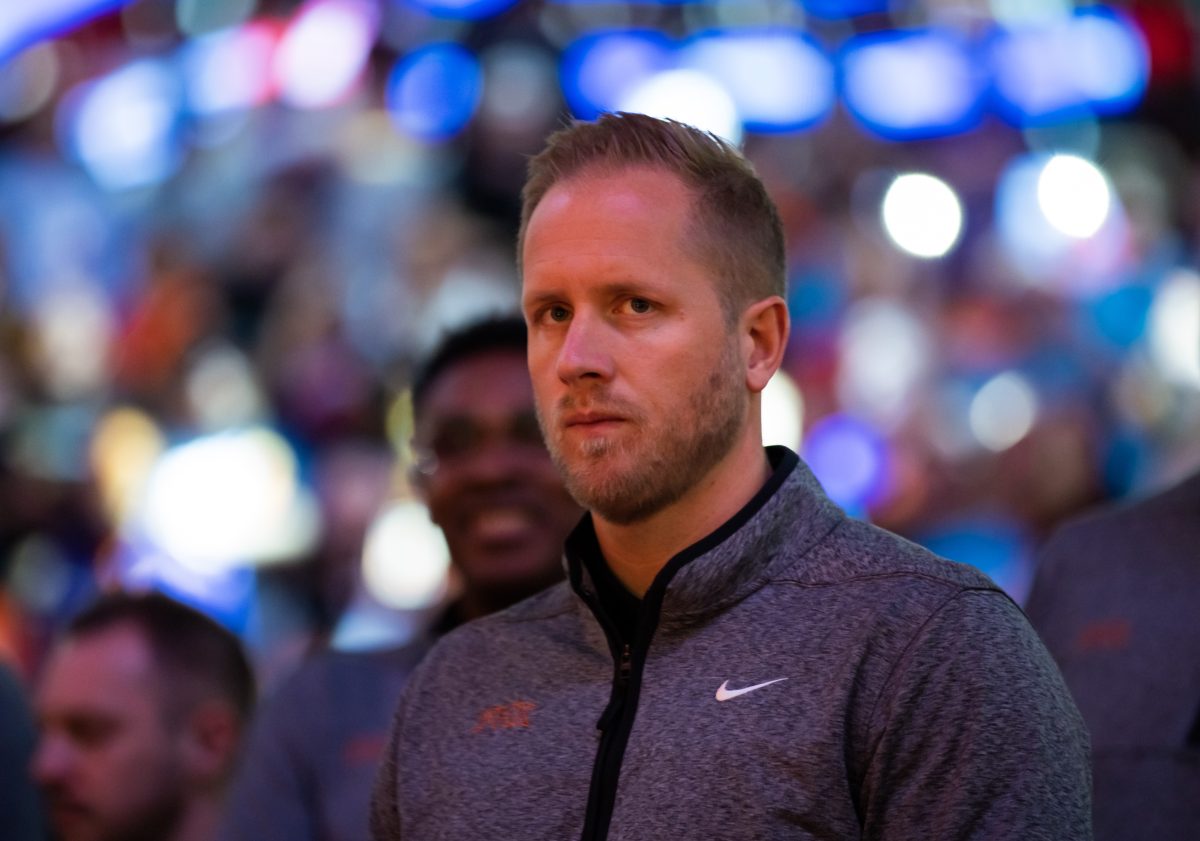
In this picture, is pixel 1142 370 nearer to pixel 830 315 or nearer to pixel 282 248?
pixel 830 315

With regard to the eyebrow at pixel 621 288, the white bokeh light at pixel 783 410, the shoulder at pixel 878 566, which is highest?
the eyebrow at pixel 621 288

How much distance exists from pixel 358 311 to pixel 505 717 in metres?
11.6

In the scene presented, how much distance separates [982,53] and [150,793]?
1162 cm

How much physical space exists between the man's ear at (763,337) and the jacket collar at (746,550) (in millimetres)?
149

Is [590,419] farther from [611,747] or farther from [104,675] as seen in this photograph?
[104,675]

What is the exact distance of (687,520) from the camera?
2.66m

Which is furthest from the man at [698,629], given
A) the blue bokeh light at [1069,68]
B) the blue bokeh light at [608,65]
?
the blue bokeh light at [608,65]

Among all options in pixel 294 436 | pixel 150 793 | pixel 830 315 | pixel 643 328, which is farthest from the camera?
pixel 830 315

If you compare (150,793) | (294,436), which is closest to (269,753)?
(150,793)

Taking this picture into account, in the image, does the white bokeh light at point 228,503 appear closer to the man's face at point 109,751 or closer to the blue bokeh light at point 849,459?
the blue bokeh light at point 849,459

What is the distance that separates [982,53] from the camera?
1462 cm

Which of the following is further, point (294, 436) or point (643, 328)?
point (294, 436)

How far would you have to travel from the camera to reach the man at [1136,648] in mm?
3334

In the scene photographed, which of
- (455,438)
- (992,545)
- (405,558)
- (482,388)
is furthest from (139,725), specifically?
(405,558)
